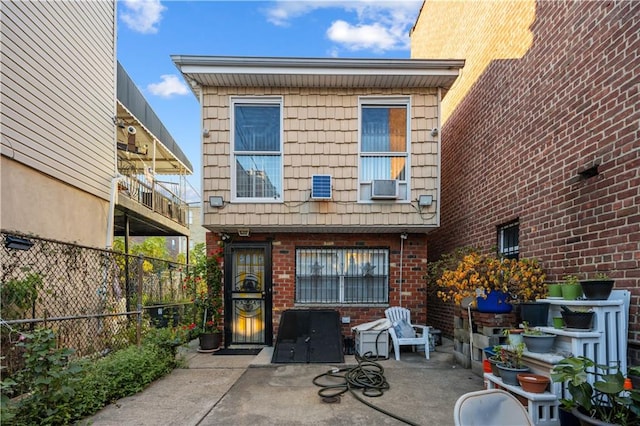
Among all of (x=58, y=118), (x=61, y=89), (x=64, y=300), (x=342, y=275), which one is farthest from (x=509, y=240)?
(x=61, y=89)

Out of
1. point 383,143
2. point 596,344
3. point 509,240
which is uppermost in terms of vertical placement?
point 383,143

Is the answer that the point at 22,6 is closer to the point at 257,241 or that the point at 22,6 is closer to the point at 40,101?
the point at 40,101

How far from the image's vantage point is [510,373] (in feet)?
10.4

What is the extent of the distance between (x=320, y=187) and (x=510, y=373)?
11.8 ft

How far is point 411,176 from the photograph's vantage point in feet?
19.1

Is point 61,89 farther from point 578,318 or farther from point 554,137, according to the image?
point 578,318

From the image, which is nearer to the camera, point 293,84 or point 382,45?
point 293,84

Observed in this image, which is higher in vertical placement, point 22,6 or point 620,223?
point 22,6

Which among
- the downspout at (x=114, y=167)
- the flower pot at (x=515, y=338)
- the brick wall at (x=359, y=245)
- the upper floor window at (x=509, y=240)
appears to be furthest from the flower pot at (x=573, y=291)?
the downspout at (x=114, y=167)

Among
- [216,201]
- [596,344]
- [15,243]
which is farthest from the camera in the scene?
[216,201]

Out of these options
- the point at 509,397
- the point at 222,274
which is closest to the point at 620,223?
the point at 509,397

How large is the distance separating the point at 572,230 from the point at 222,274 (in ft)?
16.9

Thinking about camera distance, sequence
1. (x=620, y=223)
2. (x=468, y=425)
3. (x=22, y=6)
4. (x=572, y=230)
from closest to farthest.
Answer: (x=468, y=425) < (x=620, y=223) < (x=572, y=230) < (x=22, y=6)

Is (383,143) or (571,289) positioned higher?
(383,143)
